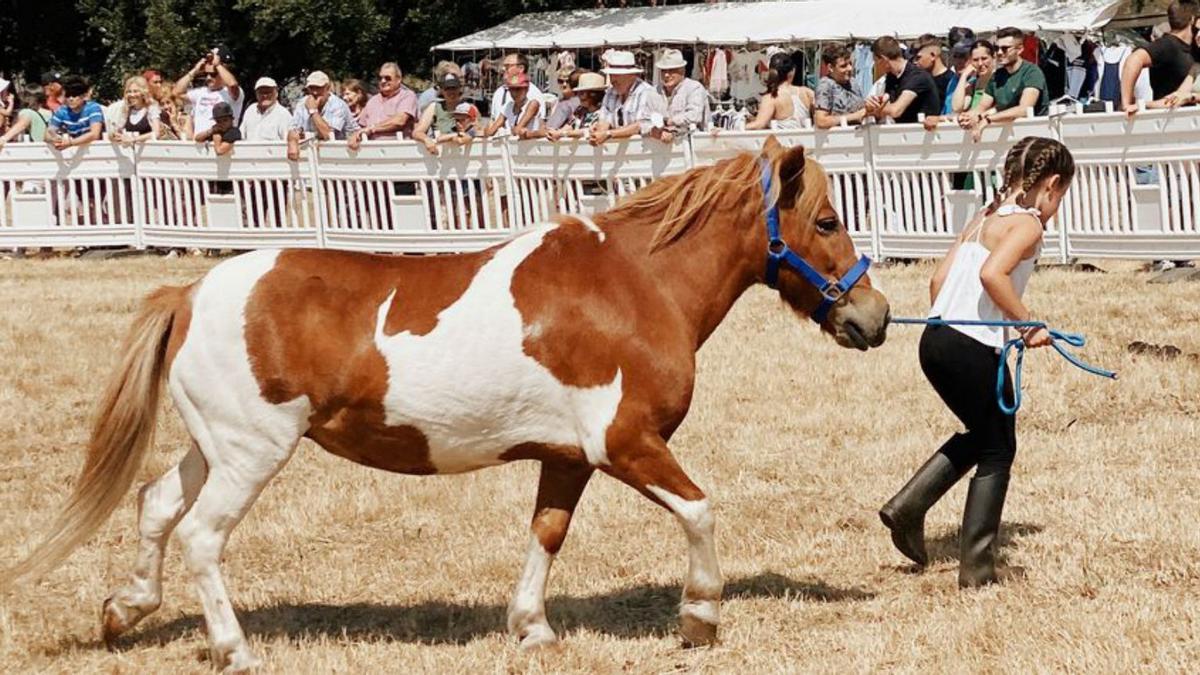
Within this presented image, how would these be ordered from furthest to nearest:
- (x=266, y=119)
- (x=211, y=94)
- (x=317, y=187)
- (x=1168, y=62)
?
(x=211, y=94) < (x=266, y=119) < (x=317, y=187) < (x=1168, y=62)

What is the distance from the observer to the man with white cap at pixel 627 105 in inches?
672

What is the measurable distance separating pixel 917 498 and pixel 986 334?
79 centimetres

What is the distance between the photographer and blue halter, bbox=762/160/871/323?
22.7ft

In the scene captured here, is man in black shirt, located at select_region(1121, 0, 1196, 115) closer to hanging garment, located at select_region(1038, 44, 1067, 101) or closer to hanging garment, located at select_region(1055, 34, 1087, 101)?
hanging garment, located at select_region(1038, 44, 1067, 101)

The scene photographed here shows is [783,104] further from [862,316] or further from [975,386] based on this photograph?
[862,316]

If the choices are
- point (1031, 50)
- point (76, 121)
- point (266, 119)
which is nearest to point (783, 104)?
point (266, 119)

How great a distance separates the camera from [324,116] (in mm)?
20594

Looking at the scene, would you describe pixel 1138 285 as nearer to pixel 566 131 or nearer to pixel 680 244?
pixel 566 131

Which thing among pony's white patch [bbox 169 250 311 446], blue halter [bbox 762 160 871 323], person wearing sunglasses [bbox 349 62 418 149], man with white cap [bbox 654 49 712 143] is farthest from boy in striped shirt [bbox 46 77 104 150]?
A: blue halter [bbox 762 160 871 323]

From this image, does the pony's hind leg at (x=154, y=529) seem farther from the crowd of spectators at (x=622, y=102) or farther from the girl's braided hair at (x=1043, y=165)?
the crowd of spectators at (x=622, y=102)

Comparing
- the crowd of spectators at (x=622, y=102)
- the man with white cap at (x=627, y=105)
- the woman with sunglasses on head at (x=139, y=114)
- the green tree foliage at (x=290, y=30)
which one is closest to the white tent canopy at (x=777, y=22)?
the green tree foliage at (x=290, y=30)

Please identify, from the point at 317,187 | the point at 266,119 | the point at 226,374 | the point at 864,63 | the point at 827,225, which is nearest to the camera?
the point at 226,374

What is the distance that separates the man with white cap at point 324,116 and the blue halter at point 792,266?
13.8 meters

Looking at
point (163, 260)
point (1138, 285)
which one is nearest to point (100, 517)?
point (1138, 285)
